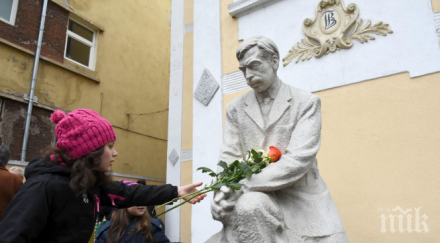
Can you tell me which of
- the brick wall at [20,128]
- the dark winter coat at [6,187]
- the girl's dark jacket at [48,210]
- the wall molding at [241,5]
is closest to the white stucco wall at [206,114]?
the wall molding at [241,5]

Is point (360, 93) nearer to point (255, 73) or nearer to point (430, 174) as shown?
point (430, 174)

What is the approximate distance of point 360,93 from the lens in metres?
4.03

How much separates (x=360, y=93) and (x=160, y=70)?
8.50 metres

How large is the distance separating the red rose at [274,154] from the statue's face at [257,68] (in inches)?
16.4

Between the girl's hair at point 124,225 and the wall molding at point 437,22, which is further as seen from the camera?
the wall molding at point 437,22

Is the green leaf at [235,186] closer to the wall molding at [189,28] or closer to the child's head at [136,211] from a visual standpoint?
the child's head at [136,211]

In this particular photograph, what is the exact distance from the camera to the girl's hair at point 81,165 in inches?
70.0

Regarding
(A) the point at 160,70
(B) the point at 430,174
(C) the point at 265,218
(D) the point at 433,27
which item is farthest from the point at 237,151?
(A) the point at 160,70

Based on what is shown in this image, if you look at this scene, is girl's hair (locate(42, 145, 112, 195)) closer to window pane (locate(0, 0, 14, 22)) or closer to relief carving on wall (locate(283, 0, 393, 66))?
relief carving on wall (locate(283, 0, 393, 66))

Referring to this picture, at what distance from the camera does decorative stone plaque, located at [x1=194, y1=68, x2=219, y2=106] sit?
17.6 ft

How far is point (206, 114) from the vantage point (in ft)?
17.7

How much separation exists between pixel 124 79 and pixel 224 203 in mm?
9052

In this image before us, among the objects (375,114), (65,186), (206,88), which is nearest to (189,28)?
(206,88)

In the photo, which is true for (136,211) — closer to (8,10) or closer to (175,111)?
(175,111)
